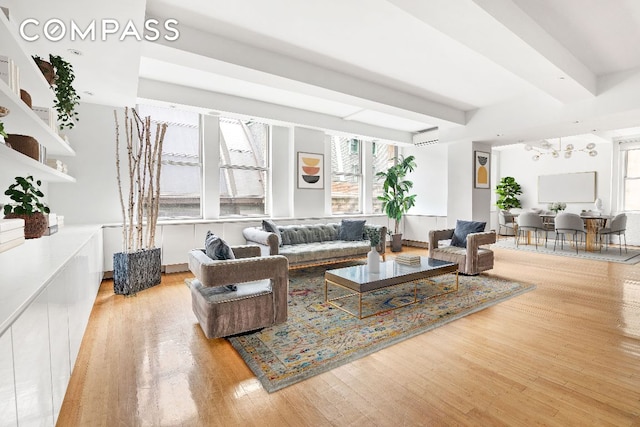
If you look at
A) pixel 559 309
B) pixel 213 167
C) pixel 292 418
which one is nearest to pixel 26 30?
pixel 213 167

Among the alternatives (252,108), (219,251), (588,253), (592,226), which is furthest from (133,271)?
(592,226)

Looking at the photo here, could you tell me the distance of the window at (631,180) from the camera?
8.34 meters

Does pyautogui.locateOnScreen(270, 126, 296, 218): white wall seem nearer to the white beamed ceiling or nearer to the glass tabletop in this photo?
the white beamed ceiling

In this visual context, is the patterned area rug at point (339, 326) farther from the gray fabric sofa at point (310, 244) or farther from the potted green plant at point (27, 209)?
the potted green plant at point (27, 209)

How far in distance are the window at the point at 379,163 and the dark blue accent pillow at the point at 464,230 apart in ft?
10.3

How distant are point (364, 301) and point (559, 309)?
2.16 m

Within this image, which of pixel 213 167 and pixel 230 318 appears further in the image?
pixel 213 167

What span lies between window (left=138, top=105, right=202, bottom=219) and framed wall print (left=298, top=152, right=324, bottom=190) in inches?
79.9

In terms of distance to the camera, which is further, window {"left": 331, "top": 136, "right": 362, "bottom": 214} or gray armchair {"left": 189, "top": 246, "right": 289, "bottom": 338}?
window {"left": 331, "top": 136, "right": 362, "bottom": 214}

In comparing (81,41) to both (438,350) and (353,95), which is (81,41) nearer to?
(353,95)

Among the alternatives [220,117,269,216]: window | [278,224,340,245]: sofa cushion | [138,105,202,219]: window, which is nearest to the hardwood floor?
[278,224,340,245]: sofa cushion

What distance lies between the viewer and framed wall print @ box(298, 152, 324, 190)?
22.0 ft

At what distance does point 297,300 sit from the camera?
3740mm

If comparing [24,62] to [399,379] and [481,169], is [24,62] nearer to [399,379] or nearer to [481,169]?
[399,379]
